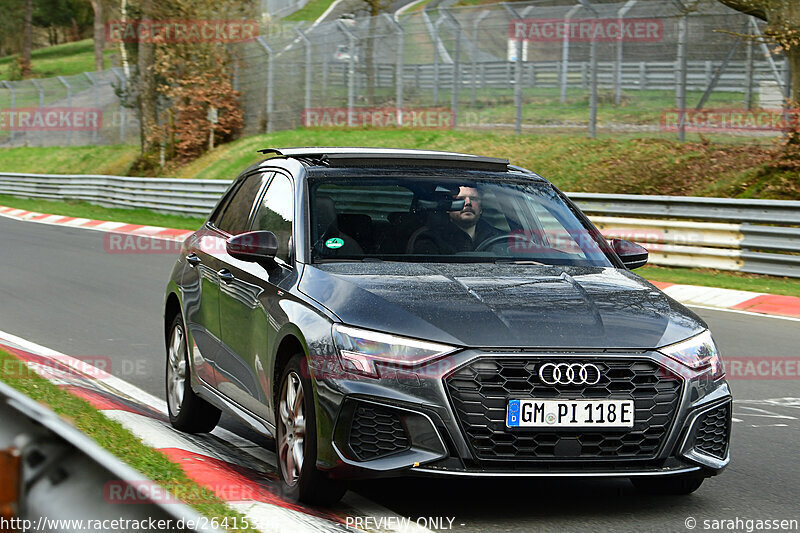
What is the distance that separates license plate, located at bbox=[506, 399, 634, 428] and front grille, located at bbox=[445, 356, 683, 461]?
2cm

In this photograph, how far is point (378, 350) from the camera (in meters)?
5.23

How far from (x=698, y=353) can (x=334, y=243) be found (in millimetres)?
1866

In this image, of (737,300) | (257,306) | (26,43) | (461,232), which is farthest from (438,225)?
(26,43)

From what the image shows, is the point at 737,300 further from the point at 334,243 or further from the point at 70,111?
the point at 70,111

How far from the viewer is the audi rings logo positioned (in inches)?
203

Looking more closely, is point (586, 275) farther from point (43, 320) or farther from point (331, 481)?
point (43, 320)

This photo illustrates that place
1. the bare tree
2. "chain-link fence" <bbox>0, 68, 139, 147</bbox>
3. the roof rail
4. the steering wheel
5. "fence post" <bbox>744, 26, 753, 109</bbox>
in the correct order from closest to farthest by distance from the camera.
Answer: the steering wheel
the roof rail
the bare tree
"fence post" <bbox>744, 26, 753, 109</bbox>
"chain-link fence" <bbox>0, 68, 139, 147</bbox>

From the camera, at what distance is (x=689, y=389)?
545 centimetres

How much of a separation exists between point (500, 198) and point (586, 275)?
0.82 meters

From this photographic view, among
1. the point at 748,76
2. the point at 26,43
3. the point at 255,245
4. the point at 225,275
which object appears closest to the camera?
the point at 255,245

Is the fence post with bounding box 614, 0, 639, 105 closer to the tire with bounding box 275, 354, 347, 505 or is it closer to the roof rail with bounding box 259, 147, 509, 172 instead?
the roof rail with bounding box 259, 147, 509, 172

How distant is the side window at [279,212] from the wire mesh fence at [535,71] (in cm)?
1510

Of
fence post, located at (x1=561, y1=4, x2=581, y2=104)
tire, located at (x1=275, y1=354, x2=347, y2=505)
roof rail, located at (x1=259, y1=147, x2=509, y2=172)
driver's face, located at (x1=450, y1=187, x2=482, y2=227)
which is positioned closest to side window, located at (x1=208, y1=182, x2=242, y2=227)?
roof rail, located at (x1=259, y1=147, x2=509, y2=172)

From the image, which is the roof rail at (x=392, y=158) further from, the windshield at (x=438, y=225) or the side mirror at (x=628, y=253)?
the side mirror at (x=628, y=253)
